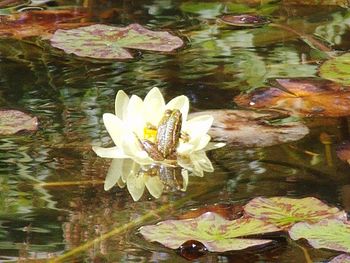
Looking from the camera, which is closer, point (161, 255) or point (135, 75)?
point (161, 255)

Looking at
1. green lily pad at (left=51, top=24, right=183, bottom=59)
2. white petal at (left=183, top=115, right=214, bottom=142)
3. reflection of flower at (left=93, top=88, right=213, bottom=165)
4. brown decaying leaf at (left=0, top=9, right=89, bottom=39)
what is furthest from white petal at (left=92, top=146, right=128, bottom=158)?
brown decaying leaf at (left=0, top=9, right=89, bottom=39)

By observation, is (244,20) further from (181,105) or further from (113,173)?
(113,173)

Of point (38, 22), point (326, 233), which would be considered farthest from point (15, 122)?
point (38, 22)

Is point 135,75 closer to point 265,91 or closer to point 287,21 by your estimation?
point 265,91

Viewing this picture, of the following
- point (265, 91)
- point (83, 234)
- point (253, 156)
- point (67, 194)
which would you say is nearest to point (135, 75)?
point (265, 91)

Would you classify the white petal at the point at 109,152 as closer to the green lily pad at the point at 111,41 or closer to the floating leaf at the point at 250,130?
the floating leaf at the point at 250,130

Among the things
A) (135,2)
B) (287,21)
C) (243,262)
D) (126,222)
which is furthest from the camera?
(135,2)
